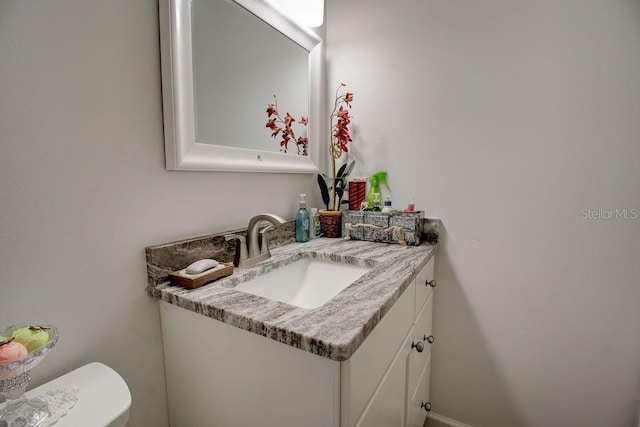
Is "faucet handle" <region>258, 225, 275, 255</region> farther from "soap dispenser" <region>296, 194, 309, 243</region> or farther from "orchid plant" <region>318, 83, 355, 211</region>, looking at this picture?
"orchid plant" <region>318, 83, 355, 211</region>

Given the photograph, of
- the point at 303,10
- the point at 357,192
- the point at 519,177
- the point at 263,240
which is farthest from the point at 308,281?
the point at 303,10

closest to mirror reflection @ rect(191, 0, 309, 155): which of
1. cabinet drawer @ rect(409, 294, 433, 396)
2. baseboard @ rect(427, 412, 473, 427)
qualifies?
cabinet drawer @ rect(409, 294, 433, 396)

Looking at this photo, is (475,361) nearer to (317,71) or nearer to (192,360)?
(192,360)

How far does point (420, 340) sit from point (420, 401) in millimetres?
263

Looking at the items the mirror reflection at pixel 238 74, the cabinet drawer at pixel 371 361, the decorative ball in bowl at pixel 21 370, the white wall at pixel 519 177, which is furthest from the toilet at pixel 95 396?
the white wall at pixel 519 177

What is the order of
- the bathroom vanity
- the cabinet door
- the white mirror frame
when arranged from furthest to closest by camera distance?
the white mirror frame → the cabinet door → the bathroom vanity

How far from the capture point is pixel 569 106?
38.9 inches

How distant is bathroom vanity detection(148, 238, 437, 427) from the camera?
1.67 ft

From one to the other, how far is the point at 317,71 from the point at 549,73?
2.90 feet

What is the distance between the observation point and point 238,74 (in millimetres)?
957

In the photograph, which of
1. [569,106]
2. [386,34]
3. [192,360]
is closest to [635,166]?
[569,106]

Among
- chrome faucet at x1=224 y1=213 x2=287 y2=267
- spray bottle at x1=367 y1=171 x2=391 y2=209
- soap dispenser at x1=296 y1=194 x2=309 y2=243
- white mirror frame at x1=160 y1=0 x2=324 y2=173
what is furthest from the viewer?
spray bottle at x1=367 y1=171 x2=391 y2=209

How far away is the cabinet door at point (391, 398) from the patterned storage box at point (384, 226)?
40 cm

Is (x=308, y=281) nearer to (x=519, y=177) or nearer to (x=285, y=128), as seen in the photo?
(x=285, y=128)
